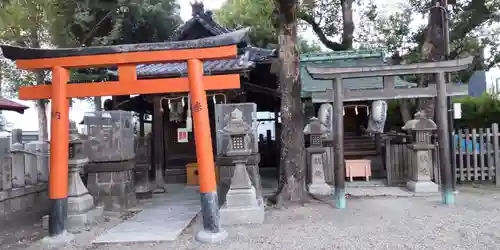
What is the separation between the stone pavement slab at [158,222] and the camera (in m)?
6.37

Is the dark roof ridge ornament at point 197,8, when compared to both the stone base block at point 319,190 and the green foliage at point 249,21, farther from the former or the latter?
the stone base block at point 319,190

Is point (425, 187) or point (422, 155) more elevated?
point (422, 155)

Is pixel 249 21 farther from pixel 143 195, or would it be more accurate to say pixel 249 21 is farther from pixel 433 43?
pixel 143 195

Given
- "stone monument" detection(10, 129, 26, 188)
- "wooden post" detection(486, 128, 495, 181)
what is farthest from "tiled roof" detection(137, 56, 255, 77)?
"wooden post" detection(486, 128, 495, 181)

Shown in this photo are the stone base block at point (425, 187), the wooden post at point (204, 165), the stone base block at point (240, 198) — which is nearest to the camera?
the wooden post at point (204, 165)

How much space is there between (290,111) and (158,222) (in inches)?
144

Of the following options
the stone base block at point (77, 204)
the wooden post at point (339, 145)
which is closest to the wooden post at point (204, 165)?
the stone base block at point (77, 204)

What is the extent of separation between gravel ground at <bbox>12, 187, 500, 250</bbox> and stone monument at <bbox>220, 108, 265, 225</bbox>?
27 cm

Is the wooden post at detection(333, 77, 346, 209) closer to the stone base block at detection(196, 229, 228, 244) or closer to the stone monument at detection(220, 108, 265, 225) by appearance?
the stone monument at detection(220, 108, 265, 225)

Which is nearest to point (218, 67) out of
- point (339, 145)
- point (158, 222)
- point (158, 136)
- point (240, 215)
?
point (158, 136)

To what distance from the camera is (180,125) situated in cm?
1351

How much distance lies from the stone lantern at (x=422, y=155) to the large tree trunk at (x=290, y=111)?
318cm

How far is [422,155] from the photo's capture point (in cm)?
966

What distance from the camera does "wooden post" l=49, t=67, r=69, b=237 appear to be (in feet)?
20.5
